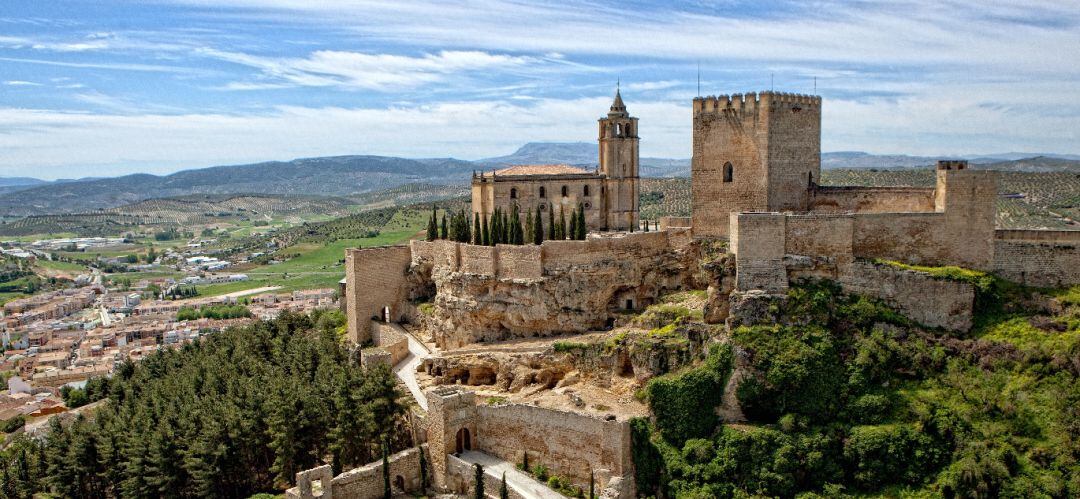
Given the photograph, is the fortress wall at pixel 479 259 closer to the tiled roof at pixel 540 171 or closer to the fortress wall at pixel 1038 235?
the tiled roof at pixel 540 171

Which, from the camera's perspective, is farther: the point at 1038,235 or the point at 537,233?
the point at 537,233

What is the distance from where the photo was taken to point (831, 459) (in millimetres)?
22094

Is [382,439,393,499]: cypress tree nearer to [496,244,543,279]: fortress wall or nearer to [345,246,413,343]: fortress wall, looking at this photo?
[496,244,543,279]: fortress wall

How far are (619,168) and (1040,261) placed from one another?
18.6 meters

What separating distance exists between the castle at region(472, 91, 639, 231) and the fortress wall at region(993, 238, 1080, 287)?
16.8 meters

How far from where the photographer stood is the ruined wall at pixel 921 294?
80.7ft

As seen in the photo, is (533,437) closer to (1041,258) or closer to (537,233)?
(537,233)

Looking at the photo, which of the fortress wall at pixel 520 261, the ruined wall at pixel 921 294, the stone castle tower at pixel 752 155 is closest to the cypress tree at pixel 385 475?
the fortress wall at pixel 520 261

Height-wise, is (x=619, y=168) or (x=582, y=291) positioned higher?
(x=619, y=168)

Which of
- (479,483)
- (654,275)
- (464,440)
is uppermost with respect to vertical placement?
(654,275)

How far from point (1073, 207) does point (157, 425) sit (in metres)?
57.1

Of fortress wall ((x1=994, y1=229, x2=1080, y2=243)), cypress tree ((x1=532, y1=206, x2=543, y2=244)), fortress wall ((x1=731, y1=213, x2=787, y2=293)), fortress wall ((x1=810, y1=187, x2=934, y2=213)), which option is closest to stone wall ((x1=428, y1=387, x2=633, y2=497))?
fortress wall ((x1=731, y1=213, x2=787, y2=293))

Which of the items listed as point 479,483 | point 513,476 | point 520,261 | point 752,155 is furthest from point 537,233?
point 479,483

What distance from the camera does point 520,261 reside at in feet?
99.0
